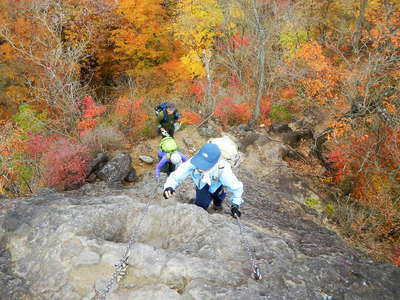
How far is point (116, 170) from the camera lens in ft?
27.6

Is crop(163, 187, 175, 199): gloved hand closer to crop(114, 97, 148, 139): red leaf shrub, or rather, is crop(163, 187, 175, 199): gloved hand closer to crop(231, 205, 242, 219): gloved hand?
crop(231, 205, 242, 219): gloved hand

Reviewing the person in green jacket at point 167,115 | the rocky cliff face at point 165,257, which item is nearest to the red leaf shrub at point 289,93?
the person in green jacket at point 167,115

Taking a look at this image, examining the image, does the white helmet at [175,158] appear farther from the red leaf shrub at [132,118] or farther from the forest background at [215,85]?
the red leaf shrub at [132,118]

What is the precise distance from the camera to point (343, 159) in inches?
428

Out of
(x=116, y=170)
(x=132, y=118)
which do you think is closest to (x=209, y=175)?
(x=116, y=170)

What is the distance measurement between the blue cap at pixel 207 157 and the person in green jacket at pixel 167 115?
10.7 ft

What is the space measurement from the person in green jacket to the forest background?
2.92 meters

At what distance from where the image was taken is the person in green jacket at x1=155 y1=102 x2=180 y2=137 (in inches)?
273

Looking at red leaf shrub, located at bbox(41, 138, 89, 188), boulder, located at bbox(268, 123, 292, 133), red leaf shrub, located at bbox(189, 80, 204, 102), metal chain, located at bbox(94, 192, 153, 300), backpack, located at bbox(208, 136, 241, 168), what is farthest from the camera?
red leaf shrub, located at bbox(189, 80, 204, 102)

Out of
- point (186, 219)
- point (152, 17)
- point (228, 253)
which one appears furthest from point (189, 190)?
point (152, 17)

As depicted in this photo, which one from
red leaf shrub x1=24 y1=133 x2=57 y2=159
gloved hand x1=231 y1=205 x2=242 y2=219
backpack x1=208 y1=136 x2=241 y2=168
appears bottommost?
red leaf shrub x1=24 y1=133 x2=57 y2=159

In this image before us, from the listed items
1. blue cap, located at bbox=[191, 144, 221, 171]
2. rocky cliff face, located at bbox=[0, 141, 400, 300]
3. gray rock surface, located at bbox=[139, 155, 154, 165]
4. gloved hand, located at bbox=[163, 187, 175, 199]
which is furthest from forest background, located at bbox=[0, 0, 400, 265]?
blue cap, located at bbox=[191, 144, 221, 171]

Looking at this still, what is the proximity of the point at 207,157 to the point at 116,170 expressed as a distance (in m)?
5.33

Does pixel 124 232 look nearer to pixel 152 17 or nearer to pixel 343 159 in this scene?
pixel 343 159
